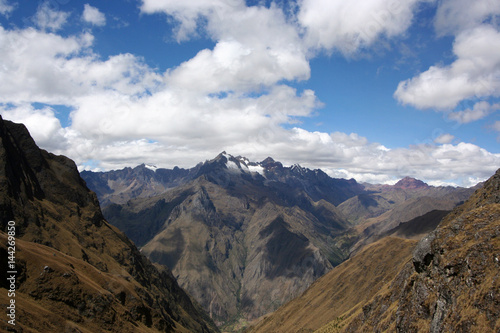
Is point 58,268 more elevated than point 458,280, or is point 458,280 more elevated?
point 458,280

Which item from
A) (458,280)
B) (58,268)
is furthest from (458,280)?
(58,268)

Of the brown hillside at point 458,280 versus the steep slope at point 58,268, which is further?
the steep slope at point 58,268

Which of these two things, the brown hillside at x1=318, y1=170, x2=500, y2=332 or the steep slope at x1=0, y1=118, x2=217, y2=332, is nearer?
the brown hillside at x1=318, y1=170, x2=500, y2=332

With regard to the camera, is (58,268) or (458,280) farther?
(58,268)

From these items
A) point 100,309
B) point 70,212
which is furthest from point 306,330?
point 70,212

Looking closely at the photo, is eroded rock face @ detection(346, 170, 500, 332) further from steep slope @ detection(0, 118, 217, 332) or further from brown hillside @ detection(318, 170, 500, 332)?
steep slope @ detection(0, 118, 217, 332)

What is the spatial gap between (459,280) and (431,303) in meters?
6.49

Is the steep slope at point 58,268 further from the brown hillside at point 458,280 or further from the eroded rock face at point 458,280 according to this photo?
the eroded rock face at point 458,280

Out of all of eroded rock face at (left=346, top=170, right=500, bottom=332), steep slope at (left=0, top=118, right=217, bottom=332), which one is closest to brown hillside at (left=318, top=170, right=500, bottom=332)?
eroded rock face at (left=346, top=170, right=500, bottom=332)

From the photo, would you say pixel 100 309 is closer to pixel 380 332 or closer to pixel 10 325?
pixel 10 325

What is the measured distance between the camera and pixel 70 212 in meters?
196

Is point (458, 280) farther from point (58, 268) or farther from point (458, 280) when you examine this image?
point (58, 268)

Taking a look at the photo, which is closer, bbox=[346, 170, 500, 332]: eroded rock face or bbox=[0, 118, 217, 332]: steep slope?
bbox=[346, 170, 500, 332]: eroded rock face

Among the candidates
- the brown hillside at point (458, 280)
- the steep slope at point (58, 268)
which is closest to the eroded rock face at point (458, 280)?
the brown hillside at point (458, 280)
